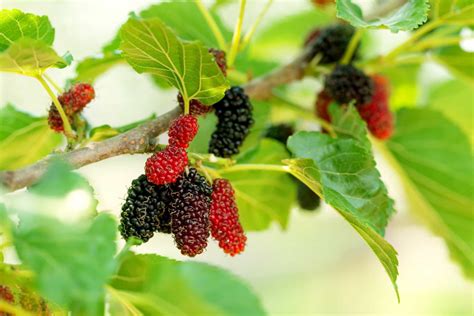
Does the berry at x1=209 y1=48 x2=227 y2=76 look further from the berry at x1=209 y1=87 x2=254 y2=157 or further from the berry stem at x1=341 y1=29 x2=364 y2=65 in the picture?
the berry stem at x1=341 y1=29 x2=364 y2=65

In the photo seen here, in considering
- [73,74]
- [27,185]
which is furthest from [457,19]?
[27,185]

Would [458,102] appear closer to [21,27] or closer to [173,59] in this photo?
[173,59]

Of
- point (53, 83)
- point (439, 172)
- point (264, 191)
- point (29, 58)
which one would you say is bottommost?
point (439, 172)

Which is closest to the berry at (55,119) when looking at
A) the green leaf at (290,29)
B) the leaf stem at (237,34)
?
the leaf stem at (237,34)

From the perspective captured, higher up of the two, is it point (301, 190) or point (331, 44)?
point (331, 44)

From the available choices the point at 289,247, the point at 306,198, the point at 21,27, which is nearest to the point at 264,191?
the point at 306,198

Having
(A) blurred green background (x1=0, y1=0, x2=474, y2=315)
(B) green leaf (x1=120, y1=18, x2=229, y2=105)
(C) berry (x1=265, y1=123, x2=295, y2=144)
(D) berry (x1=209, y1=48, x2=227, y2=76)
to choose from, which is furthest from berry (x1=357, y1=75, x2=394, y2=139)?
(A) blurred green background (x1=0, y1=0, x2=474, y2=315)
